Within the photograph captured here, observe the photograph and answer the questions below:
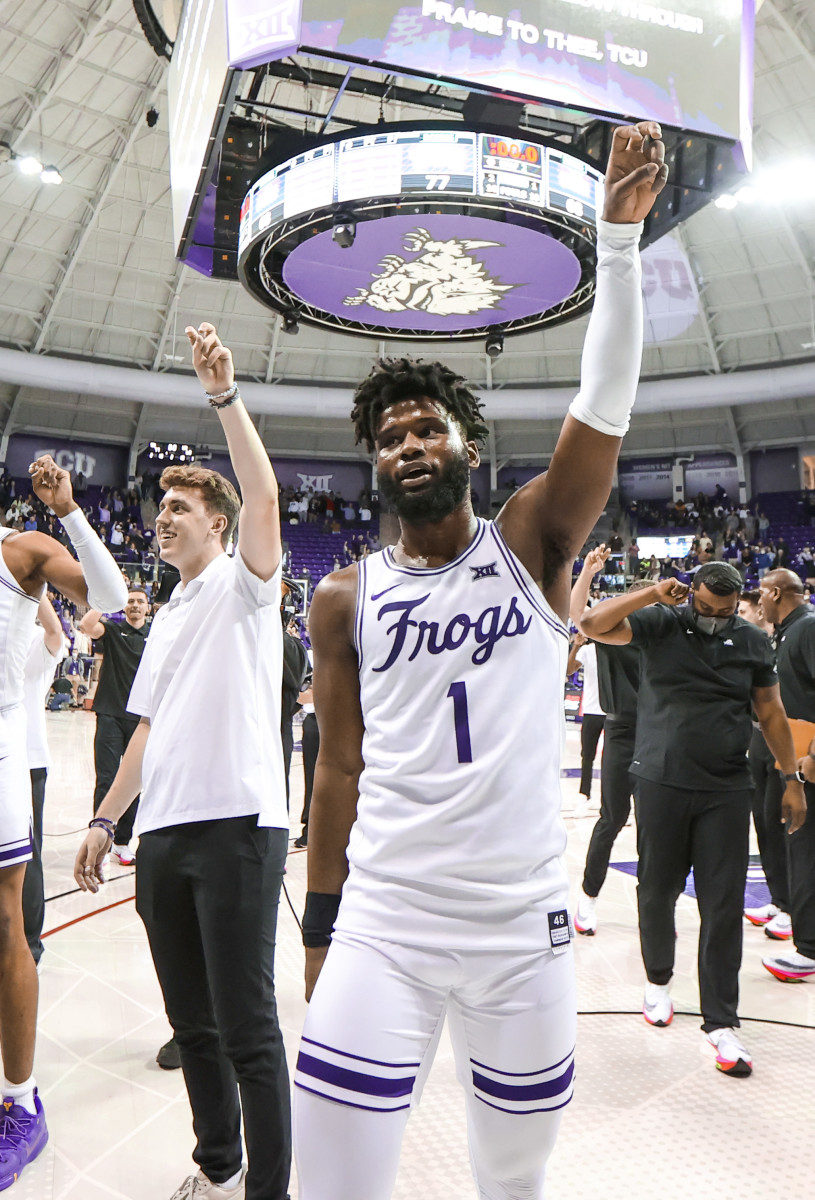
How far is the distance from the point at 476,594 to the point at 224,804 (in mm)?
977

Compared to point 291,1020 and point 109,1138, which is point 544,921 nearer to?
point 109,1138

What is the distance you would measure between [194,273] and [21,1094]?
24.2m

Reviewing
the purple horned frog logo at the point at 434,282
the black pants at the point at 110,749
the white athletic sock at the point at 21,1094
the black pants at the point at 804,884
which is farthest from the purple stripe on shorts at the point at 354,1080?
the purple horned frog logo at the point at 434,282

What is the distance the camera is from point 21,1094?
8.95 feet

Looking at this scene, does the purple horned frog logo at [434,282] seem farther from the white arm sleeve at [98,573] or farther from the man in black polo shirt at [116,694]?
the white arm sleeve at [98,573]

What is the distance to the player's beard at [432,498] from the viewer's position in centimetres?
194

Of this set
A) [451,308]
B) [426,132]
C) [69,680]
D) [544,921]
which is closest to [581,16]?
[426,132]

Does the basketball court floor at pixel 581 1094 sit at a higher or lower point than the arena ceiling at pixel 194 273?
lower

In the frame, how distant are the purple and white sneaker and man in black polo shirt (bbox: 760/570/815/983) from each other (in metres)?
3.44

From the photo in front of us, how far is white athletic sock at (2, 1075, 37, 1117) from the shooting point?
2721mm

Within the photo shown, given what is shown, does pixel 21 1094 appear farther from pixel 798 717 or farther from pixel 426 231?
pixel 426 231

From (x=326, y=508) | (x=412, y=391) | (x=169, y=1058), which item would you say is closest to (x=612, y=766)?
(x=169, y=1058)

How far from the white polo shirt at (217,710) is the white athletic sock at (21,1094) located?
1026 mm

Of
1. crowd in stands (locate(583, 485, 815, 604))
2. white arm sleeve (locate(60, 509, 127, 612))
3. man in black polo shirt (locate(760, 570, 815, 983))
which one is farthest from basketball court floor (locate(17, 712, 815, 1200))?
crowd in stands (locate(583, 485, 815, 604))
